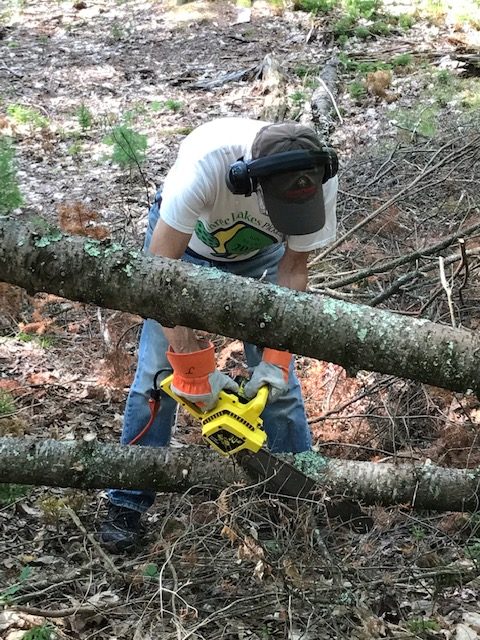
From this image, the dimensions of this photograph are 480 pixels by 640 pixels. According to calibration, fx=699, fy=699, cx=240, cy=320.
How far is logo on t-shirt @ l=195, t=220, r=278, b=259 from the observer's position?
2.95 meters

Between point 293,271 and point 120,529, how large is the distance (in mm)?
1372

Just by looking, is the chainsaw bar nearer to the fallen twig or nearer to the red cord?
the red cord

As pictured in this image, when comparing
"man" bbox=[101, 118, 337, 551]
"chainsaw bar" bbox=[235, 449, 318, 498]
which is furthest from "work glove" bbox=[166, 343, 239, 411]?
"chainsaw bar" bbox=[235, 449, 318, 498]

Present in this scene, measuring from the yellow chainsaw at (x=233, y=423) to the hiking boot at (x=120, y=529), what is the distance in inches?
26.7

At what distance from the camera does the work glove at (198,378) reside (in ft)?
8.57

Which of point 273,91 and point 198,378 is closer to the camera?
point 198,378

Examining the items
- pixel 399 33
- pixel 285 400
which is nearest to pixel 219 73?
pixel 399 33

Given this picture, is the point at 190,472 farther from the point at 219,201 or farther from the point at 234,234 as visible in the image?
the point at 219,201

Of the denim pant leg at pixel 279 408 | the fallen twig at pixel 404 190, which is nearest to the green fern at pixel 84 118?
the fallen twig at pixel 404 190

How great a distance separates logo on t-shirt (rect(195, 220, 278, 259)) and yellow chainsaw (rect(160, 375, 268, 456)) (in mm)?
696

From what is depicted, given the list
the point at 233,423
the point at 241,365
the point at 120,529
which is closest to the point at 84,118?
the point at 241,365

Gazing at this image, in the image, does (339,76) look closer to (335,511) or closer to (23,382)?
(23,382)

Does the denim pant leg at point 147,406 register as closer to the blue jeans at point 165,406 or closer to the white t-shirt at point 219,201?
the blue jeans at point 165,406

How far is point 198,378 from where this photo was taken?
2.62 metres
